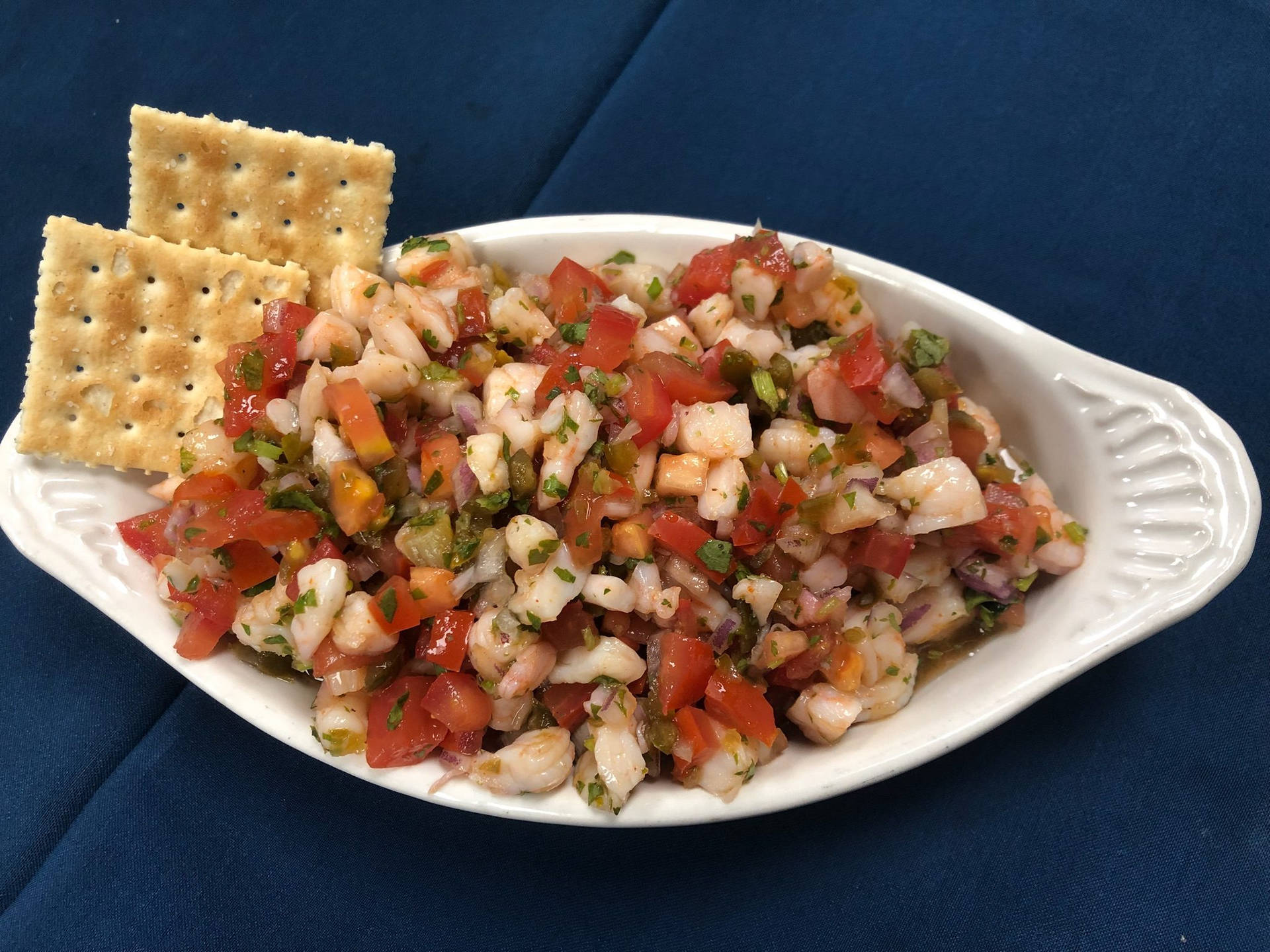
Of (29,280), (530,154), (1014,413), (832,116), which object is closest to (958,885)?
(1014,413)

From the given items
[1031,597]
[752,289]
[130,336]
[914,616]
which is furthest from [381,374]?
[1031,597]

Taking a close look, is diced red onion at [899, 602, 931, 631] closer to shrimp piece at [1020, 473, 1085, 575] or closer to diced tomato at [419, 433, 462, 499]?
shrimp piece at [1020, 473, 1085, 575]

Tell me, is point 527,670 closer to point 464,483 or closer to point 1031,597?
point 464,483

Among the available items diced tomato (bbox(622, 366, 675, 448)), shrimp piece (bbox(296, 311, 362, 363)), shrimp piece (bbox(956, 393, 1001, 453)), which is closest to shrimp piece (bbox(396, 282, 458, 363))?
shrimp piece (bbox(296, 311, 362, 363))

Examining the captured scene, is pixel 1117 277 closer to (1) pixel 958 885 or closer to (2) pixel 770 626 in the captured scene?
(2) pixel 770 626

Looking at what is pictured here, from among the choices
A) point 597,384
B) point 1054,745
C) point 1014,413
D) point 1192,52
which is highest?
point 1192,52

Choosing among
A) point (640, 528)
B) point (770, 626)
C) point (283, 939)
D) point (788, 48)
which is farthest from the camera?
point (788, 48)

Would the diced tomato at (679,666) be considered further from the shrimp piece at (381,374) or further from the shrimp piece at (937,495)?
the shrimp piece at (381,374)
